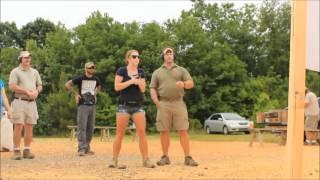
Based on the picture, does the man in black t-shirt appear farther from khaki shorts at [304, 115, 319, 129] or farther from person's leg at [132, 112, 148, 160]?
khaki shorts at [304, 115, 319, 129]

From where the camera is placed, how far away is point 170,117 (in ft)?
29.0

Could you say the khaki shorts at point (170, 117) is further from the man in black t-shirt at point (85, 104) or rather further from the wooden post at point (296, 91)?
the wooden post at point (296, 91)

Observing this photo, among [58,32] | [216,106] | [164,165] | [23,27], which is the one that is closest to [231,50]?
[216,106]

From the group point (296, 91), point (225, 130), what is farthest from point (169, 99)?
point (225, 130)

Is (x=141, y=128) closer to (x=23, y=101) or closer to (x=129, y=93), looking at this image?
(x=129, y=93)

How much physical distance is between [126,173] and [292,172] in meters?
4.56

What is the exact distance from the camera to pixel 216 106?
1508 inches

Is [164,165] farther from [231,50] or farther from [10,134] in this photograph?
[231,50]

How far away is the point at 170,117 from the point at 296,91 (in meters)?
5.96

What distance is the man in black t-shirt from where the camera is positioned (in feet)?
34.8

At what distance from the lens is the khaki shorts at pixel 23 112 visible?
31.4 feet

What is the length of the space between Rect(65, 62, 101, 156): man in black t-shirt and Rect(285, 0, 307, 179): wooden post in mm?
7857

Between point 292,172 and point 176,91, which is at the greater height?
point 176,91

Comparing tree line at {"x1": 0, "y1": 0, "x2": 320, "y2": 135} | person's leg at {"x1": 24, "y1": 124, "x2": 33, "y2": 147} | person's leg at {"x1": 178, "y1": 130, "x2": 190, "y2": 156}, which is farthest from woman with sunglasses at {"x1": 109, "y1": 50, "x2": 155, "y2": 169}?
tree line at {"x1": 0, "y1": 0, "x2": 320, "y2": 135}
